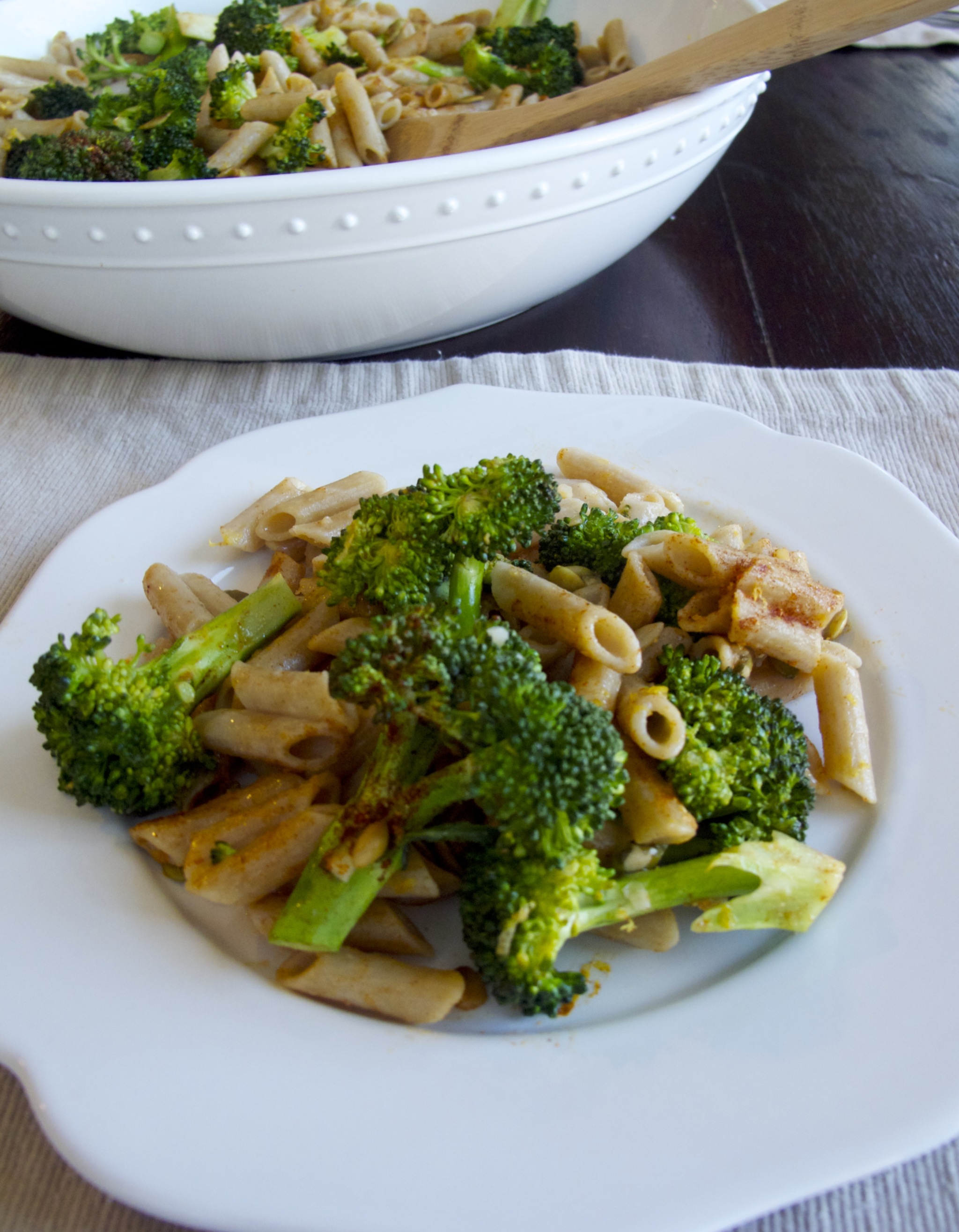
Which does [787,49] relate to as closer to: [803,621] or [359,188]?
[359,188]

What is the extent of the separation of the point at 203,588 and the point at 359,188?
1.04 meters

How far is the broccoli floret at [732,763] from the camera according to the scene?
152cm

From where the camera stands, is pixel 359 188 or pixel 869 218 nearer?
pixel 359 188

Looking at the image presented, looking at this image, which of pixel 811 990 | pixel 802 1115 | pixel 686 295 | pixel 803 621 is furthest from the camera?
pixel 686 295

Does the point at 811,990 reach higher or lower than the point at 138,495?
lower

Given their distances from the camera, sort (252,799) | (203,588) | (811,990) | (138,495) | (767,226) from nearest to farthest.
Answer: (811,990)
(252,799)
(203,588)
(138,495)
(767,226)

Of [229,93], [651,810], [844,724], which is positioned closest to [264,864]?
[651,810]

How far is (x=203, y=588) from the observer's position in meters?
2.02

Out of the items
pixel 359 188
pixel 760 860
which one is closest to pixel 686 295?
pixel 359 188

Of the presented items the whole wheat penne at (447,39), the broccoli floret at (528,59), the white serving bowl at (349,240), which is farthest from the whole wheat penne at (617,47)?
the white serving bowl at (349,240)

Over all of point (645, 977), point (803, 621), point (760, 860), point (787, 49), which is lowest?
point (645, 977)

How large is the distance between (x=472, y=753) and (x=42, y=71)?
3.40m

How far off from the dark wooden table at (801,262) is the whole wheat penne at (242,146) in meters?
0.68

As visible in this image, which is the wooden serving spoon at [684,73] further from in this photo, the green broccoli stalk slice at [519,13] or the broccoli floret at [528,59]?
the green broccoli stalk slice at [519,13]
